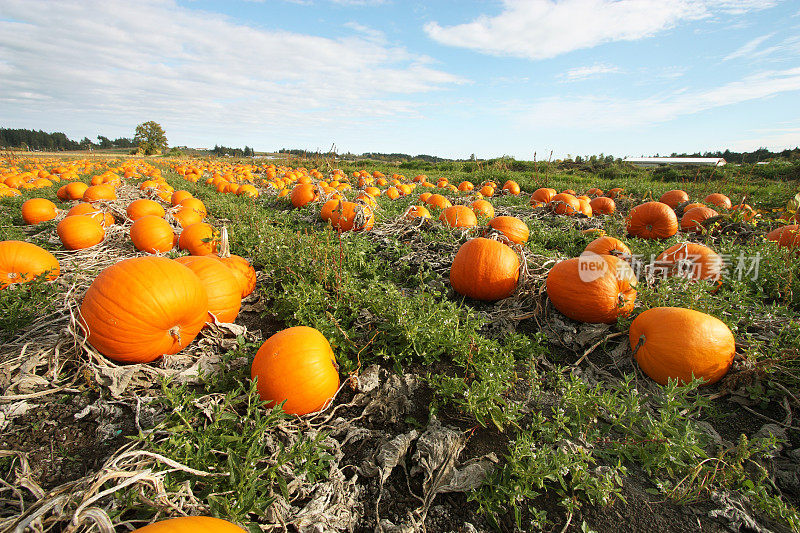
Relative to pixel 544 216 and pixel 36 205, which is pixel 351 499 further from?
pixel 36 205

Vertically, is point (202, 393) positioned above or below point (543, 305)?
below

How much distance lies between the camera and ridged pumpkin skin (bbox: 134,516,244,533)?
1253mm

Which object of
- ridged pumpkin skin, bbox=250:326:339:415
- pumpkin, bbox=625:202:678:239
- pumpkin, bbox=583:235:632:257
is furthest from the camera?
pumpkin, bbox=625:202:678:239

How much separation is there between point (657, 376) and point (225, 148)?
57693 mm

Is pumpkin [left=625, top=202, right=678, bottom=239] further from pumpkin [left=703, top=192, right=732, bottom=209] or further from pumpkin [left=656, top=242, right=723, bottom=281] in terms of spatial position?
pumpkin [left=703, top=192, right=732, bottom=209]

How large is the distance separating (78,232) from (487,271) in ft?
19.4

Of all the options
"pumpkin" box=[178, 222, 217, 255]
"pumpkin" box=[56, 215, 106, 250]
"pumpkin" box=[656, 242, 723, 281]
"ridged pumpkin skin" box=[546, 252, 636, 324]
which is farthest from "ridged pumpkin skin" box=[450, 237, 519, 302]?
"pumpkin" box=[56, 215, 106, 250]

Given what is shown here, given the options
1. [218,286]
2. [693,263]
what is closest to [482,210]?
[693,263]

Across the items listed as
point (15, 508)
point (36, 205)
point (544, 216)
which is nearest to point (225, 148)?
point (36, 205)

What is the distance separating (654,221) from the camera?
5973 millimetres

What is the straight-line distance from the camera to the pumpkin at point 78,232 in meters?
5.07

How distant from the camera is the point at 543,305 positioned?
151 inches

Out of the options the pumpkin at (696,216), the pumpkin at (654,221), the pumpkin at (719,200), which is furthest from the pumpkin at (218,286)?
the pumpkin at (719,200)

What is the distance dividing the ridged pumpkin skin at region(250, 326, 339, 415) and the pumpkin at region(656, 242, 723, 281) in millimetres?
3934
